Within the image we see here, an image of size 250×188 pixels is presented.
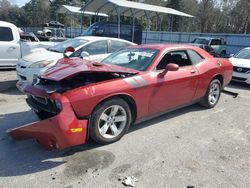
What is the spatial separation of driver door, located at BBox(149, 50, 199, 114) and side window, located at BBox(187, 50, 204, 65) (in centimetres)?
9

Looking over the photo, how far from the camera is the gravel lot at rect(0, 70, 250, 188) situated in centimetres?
304

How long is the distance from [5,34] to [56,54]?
3459mm

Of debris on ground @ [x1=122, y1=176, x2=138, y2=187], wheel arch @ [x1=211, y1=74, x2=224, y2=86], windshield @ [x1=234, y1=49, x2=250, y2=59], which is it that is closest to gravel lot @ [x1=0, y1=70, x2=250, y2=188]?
debris on ground @ [x1=122, y1=176, x2=138, y2=187]

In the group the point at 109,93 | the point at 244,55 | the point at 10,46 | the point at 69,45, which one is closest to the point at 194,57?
the point at 109,93

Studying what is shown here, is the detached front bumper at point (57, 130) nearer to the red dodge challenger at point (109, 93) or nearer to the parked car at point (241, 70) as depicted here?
the red dodge challenger at point (109, 93)

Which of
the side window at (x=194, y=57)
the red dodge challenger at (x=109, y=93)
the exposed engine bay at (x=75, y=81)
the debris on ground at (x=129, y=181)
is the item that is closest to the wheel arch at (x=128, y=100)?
the red dodge challenger at (x=109, y=93)

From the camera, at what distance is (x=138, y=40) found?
707 inches

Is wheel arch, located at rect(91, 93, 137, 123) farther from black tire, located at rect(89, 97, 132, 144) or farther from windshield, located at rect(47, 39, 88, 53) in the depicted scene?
windshield, located at rect(47, 39, 88, 53)

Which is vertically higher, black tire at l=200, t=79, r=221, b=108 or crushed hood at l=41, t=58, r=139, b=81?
crushed hood at l=41, t=58, r=139, b=81

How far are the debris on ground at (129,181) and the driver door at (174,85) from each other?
4.97 ft

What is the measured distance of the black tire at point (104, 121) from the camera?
3.56 meters

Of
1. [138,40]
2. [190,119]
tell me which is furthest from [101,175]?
[138,40]

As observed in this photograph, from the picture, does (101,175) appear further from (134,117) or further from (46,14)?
(46,14)

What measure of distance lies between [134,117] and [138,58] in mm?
1184
